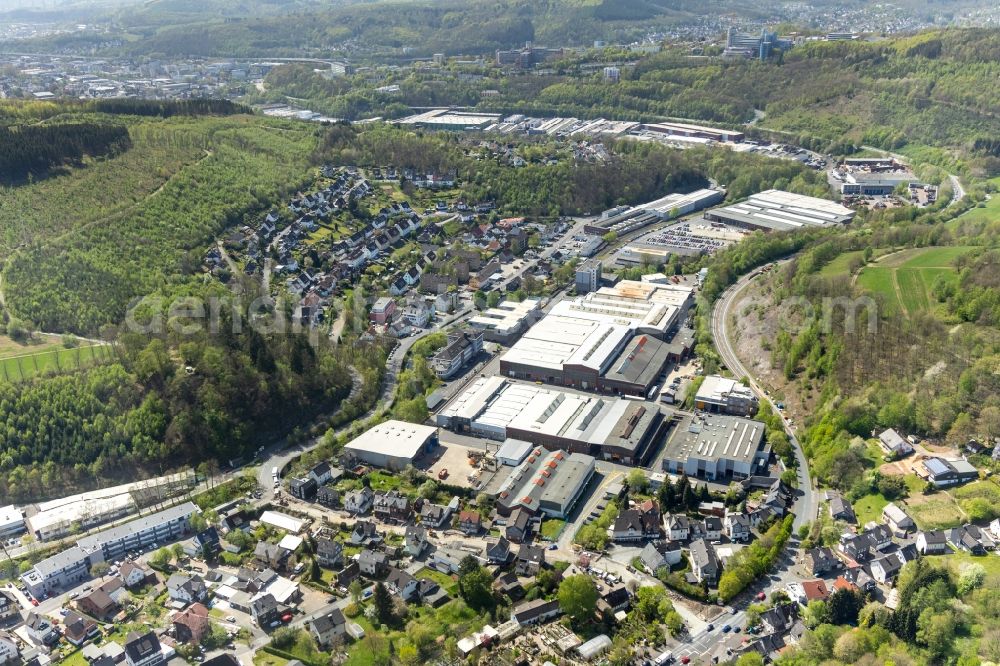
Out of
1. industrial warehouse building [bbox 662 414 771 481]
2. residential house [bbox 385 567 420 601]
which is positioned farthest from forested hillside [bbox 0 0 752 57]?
residential house [bbox 385 567 420 601]

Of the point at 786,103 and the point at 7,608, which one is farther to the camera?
the point at 786,103

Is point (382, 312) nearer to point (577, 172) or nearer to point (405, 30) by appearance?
point (577, 172)

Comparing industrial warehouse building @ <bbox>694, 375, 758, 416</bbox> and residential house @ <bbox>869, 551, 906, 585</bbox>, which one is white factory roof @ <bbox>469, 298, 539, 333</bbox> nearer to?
industrial warehouse building @ <bbox>694, 375, 758, 416</bbox>

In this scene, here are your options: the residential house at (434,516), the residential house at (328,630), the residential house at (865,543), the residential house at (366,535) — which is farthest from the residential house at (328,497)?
the residential house at (865,543)

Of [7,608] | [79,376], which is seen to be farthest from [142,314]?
[7,608]

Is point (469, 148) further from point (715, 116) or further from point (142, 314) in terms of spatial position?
point (142, 314)

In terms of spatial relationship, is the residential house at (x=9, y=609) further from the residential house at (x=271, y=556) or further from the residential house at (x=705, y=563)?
the residential house at (x=705, y=563)
